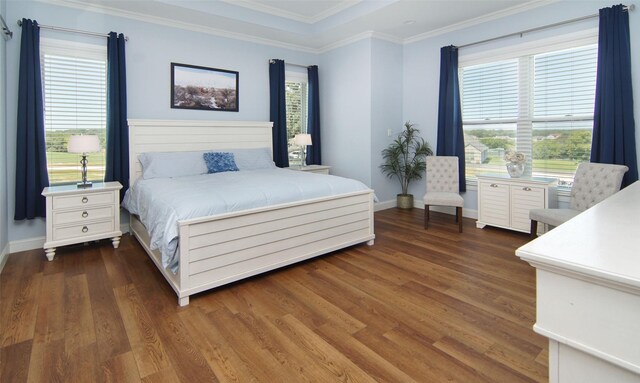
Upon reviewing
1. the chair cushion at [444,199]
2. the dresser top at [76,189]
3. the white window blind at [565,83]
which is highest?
the white window blind at [565,83]

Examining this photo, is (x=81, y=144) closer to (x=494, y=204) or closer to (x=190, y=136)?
(x=190, y=136)

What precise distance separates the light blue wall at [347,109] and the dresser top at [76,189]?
3.35 metres

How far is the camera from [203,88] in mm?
4883

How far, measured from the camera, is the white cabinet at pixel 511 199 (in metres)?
3.99

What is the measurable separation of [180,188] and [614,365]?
3.19 metres

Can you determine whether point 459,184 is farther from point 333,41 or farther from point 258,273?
point 258,273

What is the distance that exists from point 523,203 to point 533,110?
123cm

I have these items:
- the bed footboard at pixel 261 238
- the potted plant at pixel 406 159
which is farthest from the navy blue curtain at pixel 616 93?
the bed footboard at pixel 261 238

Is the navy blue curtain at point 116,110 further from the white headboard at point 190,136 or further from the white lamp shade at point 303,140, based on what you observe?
the white lamp shade at point 303,140

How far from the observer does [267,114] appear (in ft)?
18.3

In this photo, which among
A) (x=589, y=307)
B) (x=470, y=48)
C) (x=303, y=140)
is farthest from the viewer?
(x=303, y=140)

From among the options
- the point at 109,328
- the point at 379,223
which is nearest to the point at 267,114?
the point at 379,223

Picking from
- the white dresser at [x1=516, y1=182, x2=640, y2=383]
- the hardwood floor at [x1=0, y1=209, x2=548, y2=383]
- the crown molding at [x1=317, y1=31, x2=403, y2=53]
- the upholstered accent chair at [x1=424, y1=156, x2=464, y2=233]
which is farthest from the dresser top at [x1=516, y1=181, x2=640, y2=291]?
the crown molding at [x1=317, y1=31, x2=403, y2=53]

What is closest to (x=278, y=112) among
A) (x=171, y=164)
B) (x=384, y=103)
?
(x=384, y=103)
